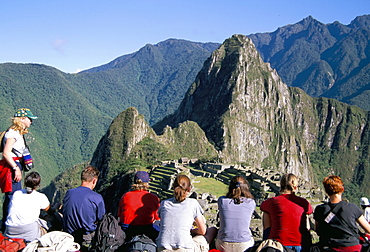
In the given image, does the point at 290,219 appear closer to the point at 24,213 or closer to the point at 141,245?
the point at 141,245

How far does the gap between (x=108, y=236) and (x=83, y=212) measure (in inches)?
40.2

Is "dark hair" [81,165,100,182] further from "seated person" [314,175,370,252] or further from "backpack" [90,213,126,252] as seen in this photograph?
"seated person" [314,175,370,252]

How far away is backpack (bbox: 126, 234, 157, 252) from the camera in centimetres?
759

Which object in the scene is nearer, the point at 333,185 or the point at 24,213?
the point at 333,185

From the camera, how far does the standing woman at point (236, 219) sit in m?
8.11

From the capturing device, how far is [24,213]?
8.09 metres

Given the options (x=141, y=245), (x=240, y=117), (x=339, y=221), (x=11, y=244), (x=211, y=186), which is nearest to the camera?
(x=339, y=221)

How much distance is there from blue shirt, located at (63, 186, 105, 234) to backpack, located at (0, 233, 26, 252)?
1.06m

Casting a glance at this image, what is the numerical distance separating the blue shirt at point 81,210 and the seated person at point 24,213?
72 centimetres

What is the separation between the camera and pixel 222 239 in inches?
→ 324

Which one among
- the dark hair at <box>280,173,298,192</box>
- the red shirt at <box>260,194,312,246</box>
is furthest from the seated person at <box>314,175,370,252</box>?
the dark hair at <box>280,173,298,192</box>

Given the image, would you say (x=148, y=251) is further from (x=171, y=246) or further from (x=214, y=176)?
(x=214, y=176)

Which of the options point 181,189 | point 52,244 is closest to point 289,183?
point 181,189

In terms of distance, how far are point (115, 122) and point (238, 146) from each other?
5630cm
